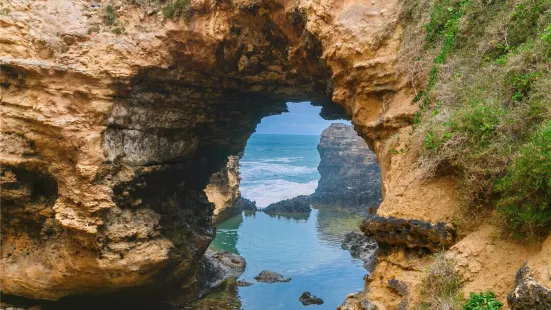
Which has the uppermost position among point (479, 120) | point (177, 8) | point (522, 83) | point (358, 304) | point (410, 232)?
point (177, 8)

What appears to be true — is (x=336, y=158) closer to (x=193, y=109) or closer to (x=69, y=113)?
(x=193, y=109)

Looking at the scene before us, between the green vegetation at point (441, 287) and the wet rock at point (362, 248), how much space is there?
13772 millimetres

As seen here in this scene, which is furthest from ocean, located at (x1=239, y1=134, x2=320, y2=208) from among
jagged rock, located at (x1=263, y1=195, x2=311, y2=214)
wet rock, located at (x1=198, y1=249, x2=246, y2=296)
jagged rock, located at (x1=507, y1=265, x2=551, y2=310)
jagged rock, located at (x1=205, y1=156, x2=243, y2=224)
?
jagged rock, located at (x1=507, y1=265, x2=551, y2=310)

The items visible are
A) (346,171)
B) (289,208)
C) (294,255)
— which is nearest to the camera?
(294,255)

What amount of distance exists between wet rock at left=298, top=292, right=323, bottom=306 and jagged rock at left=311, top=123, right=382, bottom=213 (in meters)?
21.4

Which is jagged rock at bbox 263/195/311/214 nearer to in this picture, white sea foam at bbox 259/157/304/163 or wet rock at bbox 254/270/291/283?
wet rock at bbox 254/270/291/283

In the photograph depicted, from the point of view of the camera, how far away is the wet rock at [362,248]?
1923 cm

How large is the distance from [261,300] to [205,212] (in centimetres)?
430

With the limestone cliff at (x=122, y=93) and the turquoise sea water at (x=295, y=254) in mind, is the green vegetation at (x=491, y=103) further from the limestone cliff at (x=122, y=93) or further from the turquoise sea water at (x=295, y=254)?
the turquoise sea water at (x=295, y=254)

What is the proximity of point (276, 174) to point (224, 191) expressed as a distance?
44.8 meters

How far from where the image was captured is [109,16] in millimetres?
10609

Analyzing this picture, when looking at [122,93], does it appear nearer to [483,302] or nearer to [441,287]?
[441,287]

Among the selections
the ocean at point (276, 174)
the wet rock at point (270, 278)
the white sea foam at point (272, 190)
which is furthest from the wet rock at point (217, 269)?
the white sea foam at point (272, 190)

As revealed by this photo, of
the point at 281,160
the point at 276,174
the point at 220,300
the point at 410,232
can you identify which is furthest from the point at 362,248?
the point at 281,160
